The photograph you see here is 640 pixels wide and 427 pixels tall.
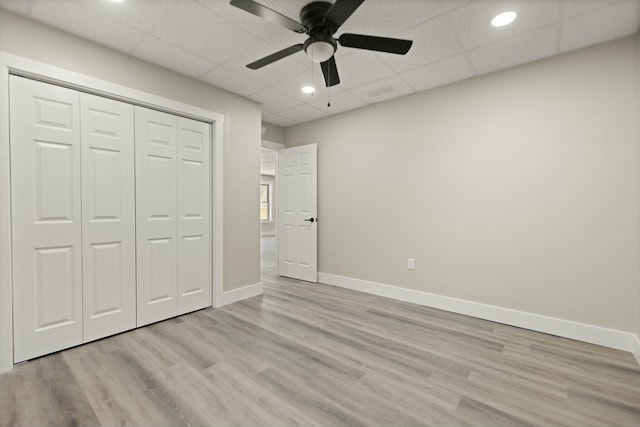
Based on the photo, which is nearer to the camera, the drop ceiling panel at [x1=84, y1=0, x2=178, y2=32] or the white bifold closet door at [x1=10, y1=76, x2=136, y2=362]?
the drop ceiling panel at [x1=84, y1=0, x2=178, y2=32]

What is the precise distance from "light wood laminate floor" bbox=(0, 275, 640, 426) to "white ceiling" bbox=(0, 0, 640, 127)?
2636 mm

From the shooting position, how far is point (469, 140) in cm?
316

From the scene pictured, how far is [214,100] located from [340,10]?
7.06 feet

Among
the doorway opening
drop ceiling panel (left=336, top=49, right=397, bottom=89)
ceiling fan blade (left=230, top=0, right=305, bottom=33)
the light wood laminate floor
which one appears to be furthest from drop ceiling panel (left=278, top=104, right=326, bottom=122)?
the doorway opening

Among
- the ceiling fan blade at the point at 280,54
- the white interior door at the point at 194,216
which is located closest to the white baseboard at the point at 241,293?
the white interior door at the point at 194,216

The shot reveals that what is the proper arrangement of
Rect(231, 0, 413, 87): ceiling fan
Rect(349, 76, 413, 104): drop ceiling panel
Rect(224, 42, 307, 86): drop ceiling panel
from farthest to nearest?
Rect(349, 76, 413, 104): drop ceiling panel → Rect(224, 42, 307, 86): drop ceiling panel → Rect(231, 0, 413, 87): ceiling fan

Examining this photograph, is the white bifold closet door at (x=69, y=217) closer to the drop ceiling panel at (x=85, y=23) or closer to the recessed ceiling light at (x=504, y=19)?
the drop ceiling panel at (x=85, y=23)

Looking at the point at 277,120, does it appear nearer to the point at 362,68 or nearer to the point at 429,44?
the point at 362,68

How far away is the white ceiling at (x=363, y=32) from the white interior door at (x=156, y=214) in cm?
66

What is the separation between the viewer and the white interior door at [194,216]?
3094mm

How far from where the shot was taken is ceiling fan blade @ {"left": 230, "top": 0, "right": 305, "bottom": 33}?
1.63m

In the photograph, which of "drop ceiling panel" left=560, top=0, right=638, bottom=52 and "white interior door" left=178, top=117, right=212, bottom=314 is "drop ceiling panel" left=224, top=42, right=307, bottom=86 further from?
"drop ceiling panel" left=560, top=0, right=638, bottom=52

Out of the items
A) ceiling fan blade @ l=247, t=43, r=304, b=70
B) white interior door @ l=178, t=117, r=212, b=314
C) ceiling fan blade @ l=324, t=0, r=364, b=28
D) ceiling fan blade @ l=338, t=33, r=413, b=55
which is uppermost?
ceiling fan blade @ l=324, t=0, r=364, b=28

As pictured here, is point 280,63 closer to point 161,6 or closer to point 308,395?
point 161,6
